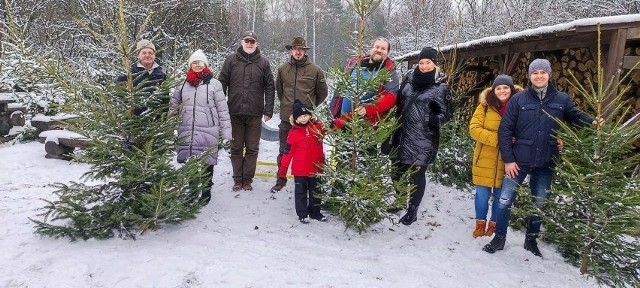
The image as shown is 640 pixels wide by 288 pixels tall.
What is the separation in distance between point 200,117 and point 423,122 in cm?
252

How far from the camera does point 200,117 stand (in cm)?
463

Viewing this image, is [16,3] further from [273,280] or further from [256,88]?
[273,280]

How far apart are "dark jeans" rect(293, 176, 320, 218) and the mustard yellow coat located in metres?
1.82

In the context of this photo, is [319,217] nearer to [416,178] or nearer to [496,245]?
[416,178]

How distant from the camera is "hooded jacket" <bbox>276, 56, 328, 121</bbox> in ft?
18.0

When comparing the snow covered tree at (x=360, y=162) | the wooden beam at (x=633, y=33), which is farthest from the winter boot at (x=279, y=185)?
the wooden beam at (x=633, y=33)

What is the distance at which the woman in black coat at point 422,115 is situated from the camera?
433 cm

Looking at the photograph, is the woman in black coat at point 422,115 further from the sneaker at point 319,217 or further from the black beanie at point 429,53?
the sneaker at point 319,217

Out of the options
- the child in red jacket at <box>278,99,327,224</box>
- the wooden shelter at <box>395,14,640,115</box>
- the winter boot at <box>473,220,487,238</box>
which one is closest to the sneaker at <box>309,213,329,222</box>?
the child in red jacket at <box>278,99,327,224</box>

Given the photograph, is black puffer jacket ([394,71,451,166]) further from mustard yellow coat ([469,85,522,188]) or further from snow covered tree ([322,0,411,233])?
mustard yellow coat ([469,85,522,188])

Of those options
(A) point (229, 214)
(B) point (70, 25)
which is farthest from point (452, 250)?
(B) point (70, 25)

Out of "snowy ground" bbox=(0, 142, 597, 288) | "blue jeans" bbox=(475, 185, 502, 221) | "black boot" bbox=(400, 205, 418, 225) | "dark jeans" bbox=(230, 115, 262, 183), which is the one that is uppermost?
"dark jeans" bbox=(230, 115, 262, 183)

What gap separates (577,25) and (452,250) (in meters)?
3.02

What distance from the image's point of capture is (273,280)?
3443 mm
